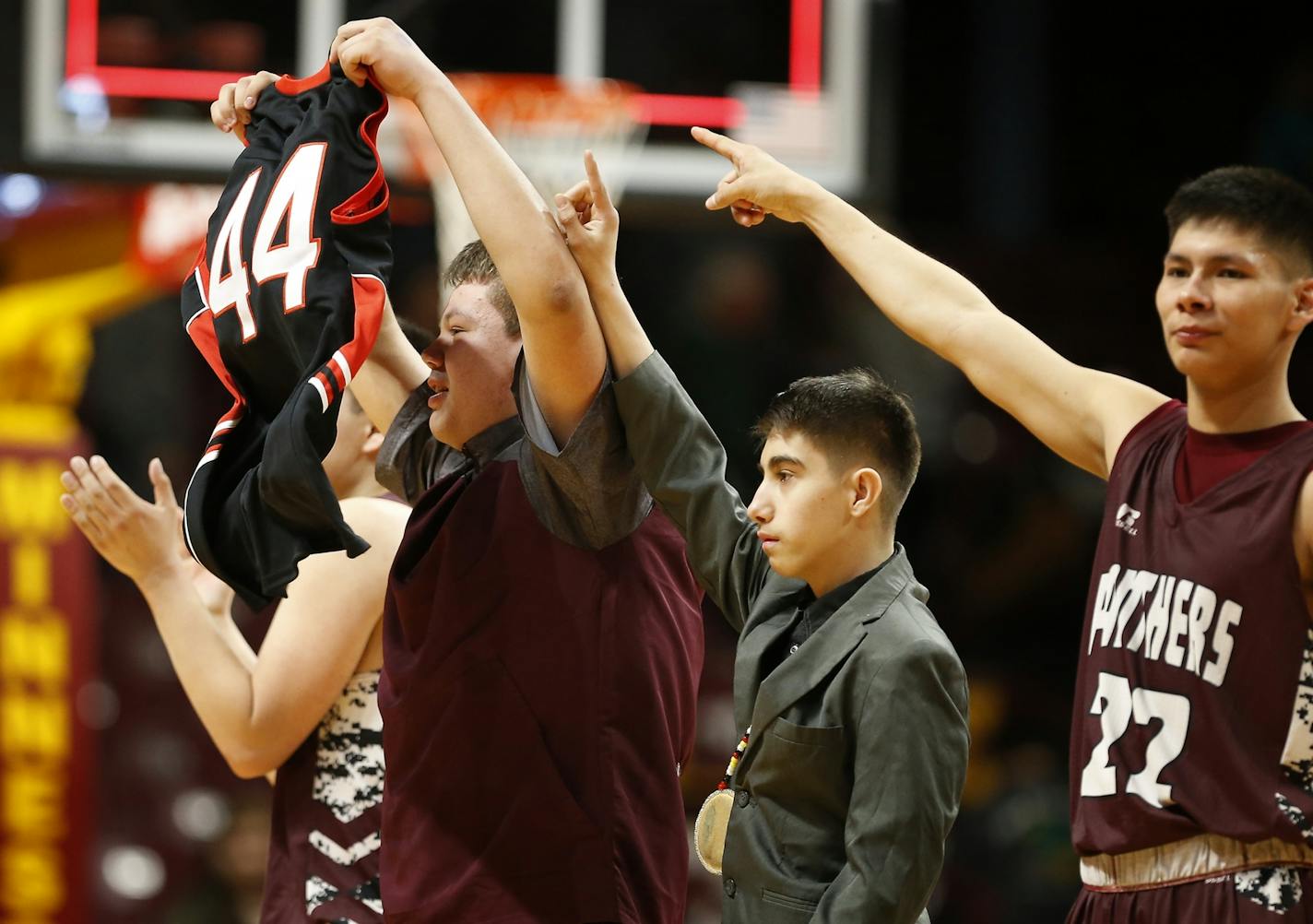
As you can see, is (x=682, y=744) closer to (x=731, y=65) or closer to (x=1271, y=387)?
(x=1271, y=387)

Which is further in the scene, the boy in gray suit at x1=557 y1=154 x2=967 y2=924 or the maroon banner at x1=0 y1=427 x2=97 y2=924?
the maroon banner at x1=0 y1=427 x2=97 y2=924

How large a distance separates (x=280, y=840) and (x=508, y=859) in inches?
34.7

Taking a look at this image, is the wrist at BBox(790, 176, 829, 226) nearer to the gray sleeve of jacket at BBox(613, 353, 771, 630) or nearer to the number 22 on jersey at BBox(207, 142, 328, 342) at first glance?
the gray sleeve of jacket at BBox(613, 353, 771, 630)

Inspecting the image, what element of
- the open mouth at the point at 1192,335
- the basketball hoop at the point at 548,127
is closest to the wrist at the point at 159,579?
the open mouth at the point at 1192,335

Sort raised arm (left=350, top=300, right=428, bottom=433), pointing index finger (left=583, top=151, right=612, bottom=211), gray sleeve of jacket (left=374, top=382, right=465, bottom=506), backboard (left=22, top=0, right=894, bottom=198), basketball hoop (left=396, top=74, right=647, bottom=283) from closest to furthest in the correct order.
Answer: pointing index finger (left=583, top=151, right=612, bottom=211), gray sleeve of jacket (left=374, top=382, right=465, bottom=506), raised arm (left=350, top=300, right=428, bottom=433), backboard (left=22, top=0, right=894, bottom=198), basketball hoop (left=396, top=74, right=647, bottom=283)

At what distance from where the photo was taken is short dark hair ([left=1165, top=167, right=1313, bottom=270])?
266 cm

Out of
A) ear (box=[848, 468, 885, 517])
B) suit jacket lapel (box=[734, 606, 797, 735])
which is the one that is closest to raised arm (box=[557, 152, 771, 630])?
suit jacket lapel (box=[734, 606, 797, 735])

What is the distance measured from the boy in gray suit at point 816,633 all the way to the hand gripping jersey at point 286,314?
38 cm

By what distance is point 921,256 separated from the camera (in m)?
3.04

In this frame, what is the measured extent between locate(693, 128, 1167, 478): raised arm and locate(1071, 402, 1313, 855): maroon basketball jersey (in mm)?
180

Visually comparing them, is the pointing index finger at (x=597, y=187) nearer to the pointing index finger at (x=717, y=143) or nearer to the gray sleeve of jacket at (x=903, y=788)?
the pointing index finger at (x=717, y=143)

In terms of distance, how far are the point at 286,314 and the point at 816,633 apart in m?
0.98

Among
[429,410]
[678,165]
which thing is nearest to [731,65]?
[678,165]

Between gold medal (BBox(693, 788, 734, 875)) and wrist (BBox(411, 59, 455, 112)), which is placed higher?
wrist (BBox(411, 59, 455, 112))
